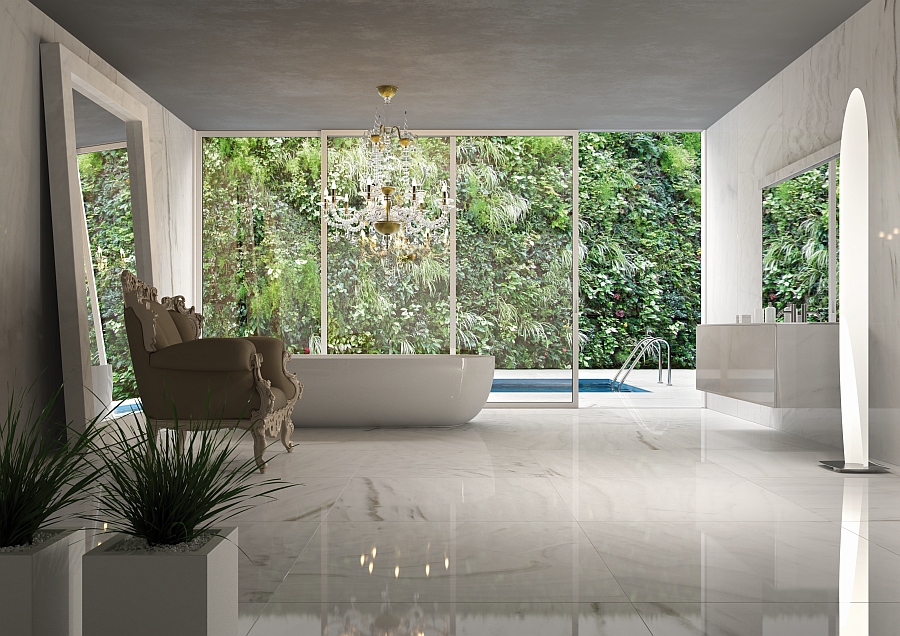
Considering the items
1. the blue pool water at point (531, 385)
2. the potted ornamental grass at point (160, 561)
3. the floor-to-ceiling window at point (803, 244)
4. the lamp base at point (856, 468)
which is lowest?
the lamp base at point (856, 468)

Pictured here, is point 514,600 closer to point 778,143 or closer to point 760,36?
point 760,36

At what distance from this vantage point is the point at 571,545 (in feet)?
9.00

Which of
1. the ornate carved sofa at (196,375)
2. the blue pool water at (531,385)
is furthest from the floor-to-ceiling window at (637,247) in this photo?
the ornate carved sofa at (196,375)

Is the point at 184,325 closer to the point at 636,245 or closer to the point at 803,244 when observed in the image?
the point at 803,244

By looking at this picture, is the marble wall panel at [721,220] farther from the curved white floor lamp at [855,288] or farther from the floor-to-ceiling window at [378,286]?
the curved white floor lamp at [855,288]

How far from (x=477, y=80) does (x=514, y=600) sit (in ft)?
15.9

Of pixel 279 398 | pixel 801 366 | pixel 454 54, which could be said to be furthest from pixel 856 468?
pixel 454 54

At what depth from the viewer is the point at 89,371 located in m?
4.84

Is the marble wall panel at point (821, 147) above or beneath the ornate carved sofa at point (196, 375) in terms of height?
above

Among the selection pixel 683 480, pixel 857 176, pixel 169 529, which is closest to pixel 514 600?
pixel 169 529

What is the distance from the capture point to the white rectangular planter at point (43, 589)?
1434 mm

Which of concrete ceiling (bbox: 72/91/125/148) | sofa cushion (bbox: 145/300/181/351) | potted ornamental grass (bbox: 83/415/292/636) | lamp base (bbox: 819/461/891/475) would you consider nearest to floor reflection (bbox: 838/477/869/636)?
lamp base (bbox: 819/461/891/475)

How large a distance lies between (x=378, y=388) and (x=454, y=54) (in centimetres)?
249

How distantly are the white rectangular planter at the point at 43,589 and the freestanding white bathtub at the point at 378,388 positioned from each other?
445 cm
